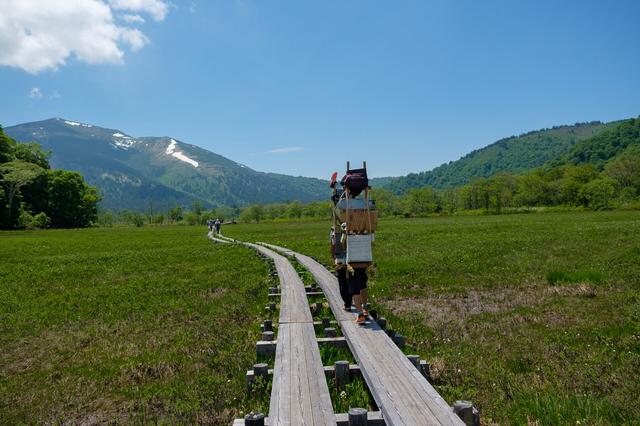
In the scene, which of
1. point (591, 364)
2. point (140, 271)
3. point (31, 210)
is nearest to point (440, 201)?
point (31, 210)

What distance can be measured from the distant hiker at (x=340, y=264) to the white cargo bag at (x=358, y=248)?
2.56ft

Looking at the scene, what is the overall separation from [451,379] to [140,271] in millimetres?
20971

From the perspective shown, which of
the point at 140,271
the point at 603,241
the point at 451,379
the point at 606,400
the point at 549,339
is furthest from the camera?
the point at 603,241

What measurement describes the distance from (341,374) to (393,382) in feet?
3.82

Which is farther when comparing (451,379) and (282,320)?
(282,320)

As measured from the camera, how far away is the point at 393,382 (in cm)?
580

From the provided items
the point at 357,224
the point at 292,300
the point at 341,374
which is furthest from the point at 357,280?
the point at 292,300

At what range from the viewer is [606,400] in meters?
6.02

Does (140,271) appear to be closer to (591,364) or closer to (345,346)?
(345,346)

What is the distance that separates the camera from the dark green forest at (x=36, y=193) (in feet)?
289

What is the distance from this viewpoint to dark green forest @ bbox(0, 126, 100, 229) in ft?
289

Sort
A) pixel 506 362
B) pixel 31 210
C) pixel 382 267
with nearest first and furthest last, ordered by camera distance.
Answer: pixel 506 362
pixel 382 267
pixel 31 210

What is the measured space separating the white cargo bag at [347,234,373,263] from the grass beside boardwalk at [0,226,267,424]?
2877 mm

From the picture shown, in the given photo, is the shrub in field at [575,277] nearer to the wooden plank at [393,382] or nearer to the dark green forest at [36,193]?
the wooden plank at [393,382]
